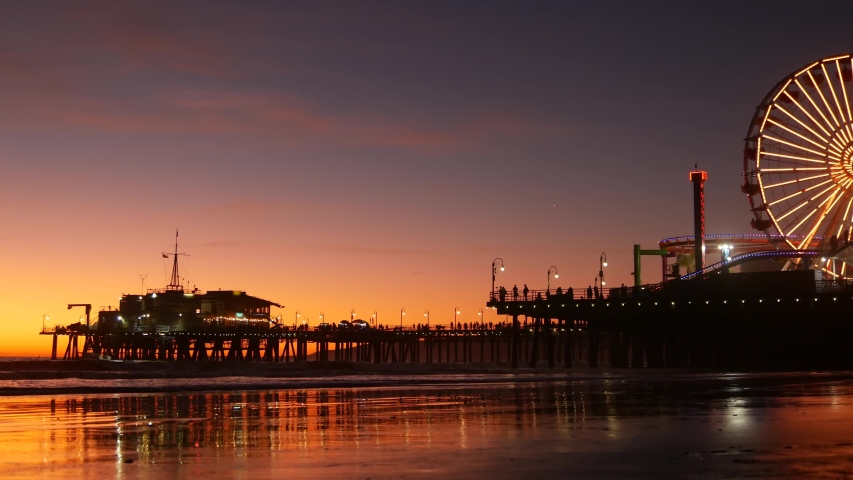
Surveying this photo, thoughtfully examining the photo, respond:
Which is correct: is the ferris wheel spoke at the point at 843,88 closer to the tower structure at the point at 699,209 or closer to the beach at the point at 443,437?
the tower structure at the point at 699,209

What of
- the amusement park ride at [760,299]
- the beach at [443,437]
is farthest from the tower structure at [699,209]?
the beach at [443,437]

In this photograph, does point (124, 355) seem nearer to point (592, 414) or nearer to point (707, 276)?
point (707, 276)

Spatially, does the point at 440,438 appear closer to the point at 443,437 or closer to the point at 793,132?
the point at 443,437

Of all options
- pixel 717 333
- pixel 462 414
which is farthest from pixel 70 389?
pixel 717 333

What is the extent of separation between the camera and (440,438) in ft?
48.8

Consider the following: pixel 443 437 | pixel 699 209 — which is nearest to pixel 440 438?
pixel 443 437

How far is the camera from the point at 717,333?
64125 millimetres

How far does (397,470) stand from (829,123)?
65.4 m

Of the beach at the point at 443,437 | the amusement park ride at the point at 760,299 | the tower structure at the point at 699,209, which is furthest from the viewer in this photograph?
the tower structure at the point at 699,209

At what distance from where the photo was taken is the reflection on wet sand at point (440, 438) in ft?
37.9

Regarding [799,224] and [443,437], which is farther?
[799,224]

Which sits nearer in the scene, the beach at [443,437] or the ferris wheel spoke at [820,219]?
the beach at [443,437]

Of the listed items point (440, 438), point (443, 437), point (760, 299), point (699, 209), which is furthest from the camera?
point (699, 209)

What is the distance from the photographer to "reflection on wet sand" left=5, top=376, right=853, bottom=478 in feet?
37.9
